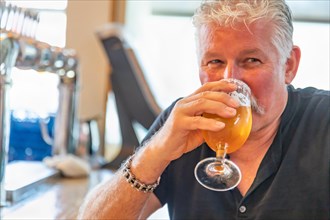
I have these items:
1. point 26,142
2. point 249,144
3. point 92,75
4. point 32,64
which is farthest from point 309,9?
point 249,144

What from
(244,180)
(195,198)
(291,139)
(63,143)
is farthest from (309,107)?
(63,143)

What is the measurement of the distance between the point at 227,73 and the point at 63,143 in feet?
3.91

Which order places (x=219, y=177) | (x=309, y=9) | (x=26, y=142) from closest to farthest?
1. (x=219, y=177)
2. (x=26, y=142)
3. (x=309, y=9)

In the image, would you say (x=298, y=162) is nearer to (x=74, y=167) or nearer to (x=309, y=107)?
(x=309, y=107)

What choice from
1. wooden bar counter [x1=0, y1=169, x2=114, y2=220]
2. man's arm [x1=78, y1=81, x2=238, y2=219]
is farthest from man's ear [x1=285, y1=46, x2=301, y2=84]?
wooden bar counter [x1=0, y1=169, x2=114, y2=220]

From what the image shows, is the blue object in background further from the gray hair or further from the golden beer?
the golden beer

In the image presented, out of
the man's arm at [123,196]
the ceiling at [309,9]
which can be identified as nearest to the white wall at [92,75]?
the ceiling at [309,9]

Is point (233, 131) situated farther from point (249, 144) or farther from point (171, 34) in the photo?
point (171, 34)

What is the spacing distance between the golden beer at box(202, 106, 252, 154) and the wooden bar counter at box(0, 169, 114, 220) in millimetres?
523

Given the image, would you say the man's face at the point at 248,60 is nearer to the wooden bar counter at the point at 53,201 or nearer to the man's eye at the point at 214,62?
the man's eye at the point at 214,62

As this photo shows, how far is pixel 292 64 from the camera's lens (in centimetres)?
122

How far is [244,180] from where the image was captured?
119 cm

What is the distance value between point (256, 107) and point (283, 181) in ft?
0.63

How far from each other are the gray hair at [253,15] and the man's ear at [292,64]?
0.05 m
